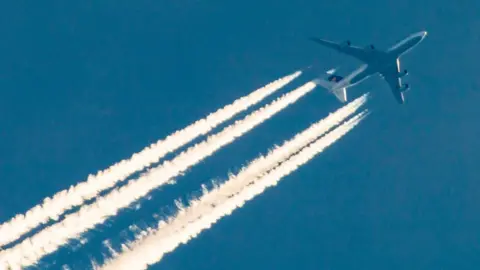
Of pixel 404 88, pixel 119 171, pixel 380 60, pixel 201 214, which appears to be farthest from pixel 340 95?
pixel 119 171

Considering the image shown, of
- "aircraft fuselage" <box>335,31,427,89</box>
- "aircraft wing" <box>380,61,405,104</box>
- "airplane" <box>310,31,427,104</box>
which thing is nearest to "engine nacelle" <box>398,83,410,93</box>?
"airplane" <box>310,31,427,104</box>

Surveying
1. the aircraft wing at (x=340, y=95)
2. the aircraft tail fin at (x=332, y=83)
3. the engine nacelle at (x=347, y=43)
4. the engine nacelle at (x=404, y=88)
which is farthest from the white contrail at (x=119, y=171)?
the engine nacelle at (x=404, y=88)

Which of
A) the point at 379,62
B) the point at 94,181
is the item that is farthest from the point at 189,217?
the point at 379,62

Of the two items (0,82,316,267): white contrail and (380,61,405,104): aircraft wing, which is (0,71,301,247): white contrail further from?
(380,61,405,104): aircraft wing

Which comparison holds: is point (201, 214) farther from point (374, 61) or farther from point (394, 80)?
point (394, 80)

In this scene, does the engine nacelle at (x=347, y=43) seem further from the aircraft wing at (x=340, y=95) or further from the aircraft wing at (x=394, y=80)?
the aircraft wing at (x=394, y=80)

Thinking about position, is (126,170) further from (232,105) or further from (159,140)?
(232,105)
